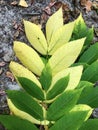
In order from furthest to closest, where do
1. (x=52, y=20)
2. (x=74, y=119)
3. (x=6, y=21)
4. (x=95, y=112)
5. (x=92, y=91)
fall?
(x=6, y=21)
(x=95, y=112)
(x=52, y=20)
(x=92, y=91)
(x=74, y=119)

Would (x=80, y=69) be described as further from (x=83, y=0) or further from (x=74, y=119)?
(x=83, y=0)

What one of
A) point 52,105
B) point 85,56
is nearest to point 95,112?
point 85,56

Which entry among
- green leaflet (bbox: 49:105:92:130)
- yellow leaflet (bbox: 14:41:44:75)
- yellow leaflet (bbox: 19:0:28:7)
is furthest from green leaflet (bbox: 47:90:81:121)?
yellow leaflet (bbox: 19:0:28:7)

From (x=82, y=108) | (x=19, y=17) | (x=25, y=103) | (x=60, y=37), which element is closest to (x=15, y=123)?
(x=25, y=103)

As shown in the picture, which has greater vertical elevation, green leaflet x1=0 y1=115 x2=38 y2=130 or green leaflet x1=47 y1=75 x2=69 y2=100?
green leaflet x1=47 y1=75 x2=69 y2=100

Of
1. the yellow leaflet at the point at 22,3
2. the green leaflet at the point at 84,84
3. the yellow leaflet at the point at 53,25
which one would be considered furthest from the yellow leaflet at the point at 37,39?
the yellow leaflet at the point at 22,3

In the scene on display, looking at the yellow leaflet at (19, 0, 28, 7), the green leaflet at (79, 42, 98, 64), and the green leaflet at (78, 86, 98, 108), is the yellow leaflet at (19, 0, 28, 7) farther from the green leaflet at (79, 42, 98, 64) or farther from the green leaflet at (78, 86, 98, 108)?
the green leaflet at (78, 86, 98, 108)

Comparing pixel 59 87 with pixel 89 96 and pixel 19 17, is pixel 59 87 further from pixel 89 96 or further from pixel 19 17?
pixel 19 17

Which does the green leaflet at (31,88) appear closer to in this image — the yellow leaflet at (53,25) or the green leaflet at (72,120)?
the green leaflet at (72,120)
